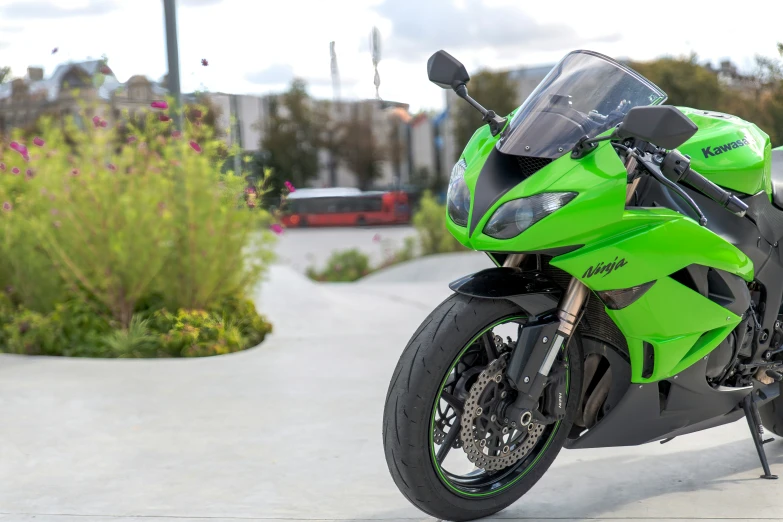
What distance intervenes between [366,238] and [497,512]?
1564cm

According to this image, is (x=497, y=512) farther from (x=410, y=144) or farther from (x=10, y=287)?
(x=410, y=144)

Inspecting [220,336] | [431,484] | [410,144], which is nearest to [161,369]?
[220,336]

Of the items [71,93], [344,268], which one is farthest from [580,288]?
[344,268]

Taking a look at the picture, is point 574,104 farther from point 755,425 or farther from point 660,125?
point 755,425

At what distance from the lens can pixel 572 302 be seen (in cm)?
265

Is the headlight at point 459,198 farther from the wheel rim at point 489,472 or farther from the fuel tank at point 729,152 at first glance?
the fuel tank at point 729,152

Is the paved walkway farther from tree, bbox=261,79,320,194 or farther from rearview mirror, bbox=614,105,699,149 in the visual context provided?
tree, bbox=261,79,320,194

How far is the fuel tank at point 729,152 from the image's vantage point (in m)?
2.83

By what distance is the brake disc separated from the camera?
268cm

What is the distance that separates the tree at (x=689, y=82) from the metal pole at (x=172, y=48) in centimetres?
823

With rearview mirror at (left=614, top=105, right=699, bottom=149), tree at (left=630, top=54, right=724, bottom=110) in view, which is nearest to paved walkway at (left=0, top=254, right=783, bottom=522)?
rearview mirror at (left=614, top=105, right=699, bottom=149)

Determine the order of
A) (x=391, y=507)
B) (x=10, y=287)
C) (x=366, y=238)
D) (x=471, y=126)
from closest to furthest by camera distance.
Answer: (x=391, y=507), (x=10, y=287), (x=366, y=238), (x=471, y=126)

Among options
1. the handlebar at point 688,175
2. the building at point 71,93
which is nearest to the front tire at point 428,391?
the handlebar at point 688,175

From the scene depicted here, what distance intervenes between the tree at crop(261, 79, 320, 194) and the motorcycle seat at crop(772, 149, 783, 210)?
8.73 m
